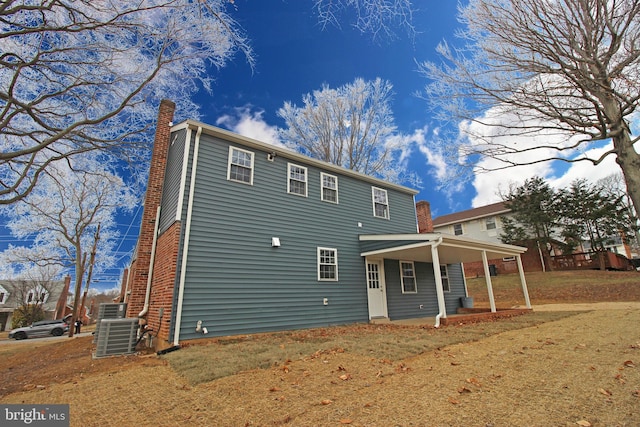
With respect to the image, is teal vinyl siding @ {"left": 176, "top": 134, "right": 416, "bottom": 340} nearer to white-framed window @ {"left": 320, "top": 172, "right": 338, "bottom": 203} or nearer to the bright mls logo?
white-framed window @ {"left": 320, "top": 172, "right": 338, "bottom": 203}

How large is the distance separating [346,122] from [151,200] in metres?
14.3

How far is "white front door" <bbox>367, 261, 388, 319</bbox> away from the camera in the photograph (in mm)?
11062

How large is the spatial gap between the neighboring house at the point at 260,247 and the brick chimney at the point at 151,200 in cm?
3

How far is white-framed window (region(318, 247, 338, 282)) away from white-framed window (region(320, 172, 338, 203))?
1.89 meters

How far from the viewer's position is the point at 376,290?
1130 cm

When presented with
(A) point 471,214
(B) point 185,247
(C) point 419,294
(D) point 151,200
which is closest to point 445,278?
(C) point 419,294

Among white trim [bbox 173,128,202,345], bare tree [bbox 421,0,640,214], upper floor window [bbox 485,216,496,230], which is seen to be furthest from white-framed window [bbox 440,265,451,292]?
upper floor window [bbox 485,216,496,230]

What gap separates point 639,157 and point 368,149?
16837mm

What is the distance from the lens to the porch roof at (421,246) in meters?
9.39

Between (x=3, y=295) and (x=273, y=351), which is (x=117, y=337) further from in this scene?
(x=3, y=295)

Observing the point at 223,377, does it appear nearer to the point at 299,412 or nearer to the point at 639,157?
the point at 299,412

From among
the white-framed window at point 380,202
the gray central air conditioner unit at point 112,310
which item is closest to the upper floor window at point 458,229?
the white-framed window at point 380,202

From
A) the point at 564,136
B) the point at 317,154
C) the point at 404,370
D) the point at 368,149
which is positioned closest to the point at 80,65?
Result: the point at 404,370

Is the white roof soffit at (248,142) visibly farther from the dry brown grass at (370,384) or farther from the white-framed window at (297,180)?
the dry brown grass at (370,384)
